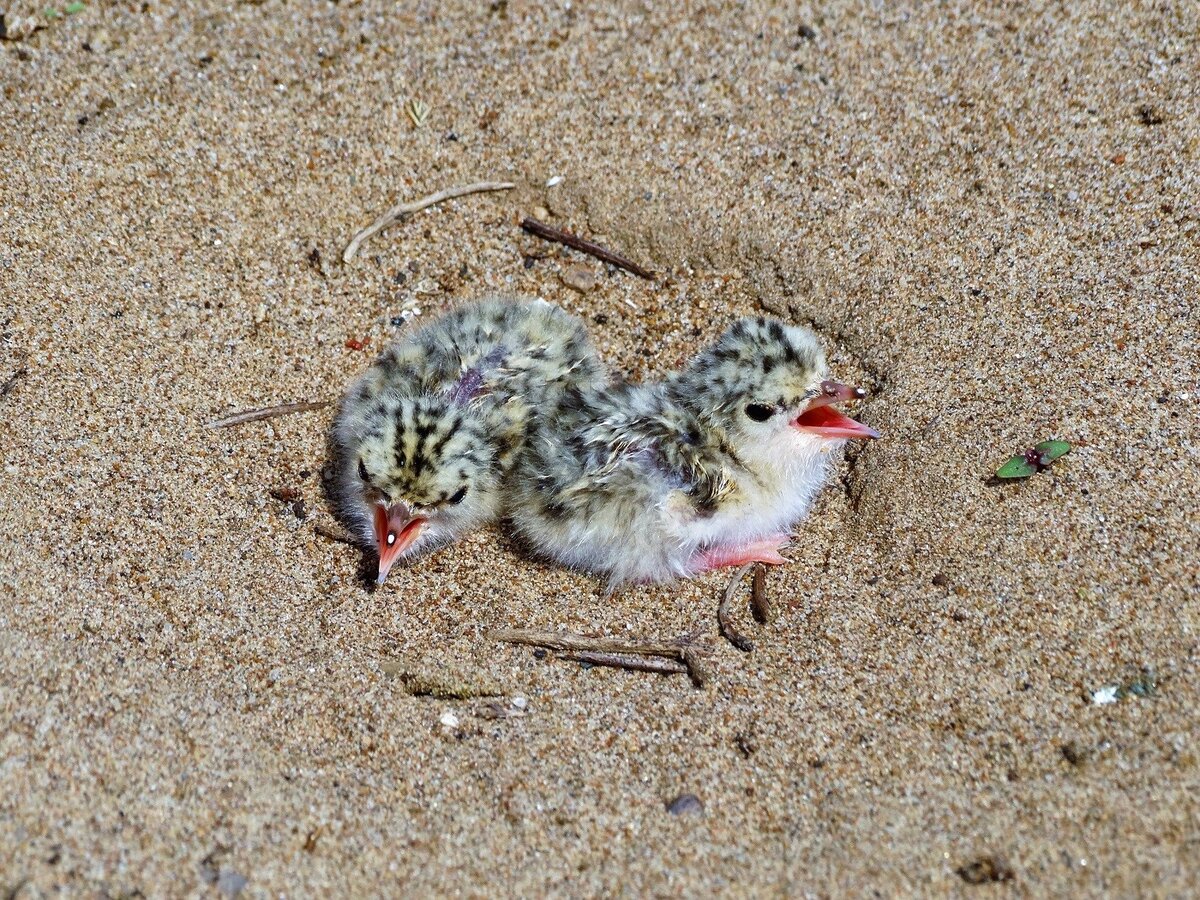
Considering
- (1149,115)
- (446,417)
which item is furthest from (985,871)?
(1149,115)

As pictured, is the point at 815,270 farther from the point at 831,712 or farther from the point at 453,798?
the point at 453,798

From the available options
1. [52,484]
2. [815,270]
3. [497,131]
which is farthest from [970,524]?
[52,484]

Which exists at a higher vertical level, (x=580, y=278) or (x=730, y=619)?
(x=580, y=278)

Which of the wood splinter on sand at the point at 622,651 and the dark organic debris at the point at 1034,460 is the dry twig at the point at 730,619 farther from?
the dark organic debris at the point at 1034,460

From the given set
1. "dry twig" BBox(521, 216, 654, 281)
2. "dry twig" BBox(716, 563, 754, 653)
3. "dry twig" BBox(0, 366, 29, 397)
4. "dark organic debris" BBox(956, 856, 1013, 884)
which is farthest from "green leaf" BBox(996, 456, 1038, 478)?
"dry twig" BBox(0, 366, 29, 397)

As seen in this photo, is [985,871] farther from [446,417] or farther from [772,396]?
[446,417]

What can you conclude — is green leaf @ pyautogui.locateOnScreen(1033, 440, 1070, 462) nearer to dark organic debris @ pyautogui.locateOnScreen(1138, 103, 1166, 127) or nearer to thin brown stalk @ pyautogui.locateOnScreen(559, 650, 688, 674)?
thin brown stalk @ pyautogui.locateOnScreen(559, 650, 688, 674)
